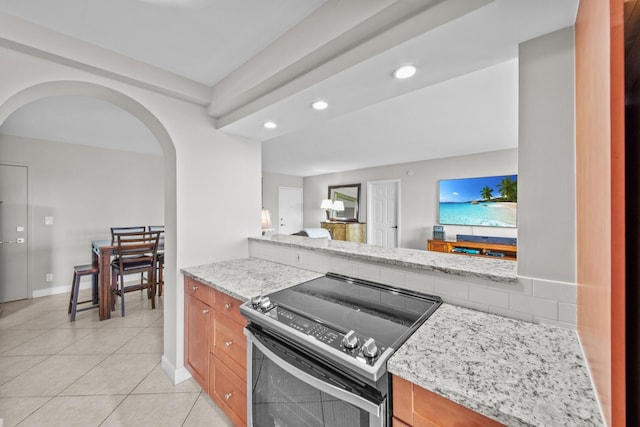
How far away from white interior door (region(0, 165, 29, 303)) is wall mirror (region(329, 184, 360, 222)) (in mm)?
5662

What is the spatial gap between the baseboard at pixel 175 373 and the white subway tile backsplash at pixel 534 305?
2.23m

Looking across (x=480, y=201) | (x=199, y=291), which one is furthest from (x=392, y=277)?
(x=480, y=201)

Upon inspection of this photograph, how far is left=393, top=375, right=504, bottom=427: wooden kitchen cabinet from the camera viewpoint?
67cm

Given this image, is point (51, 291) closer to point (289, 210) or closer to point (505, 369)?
point (289, 210)

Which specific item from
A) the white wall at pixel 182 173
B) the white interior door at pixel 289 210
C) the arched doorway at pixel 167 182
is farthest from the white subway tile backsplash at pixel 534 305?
the white interior door at pixel 289 210

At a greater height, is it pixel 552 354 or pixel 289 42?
pixel 289 42

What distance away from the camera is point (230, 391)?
1.47 metres

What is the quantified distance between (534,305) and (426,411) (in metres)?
0.66

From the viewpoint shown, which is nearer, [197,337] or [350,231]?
[197,337]

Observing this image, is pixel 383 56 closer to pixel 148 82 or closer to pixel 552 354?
pixel 552 354

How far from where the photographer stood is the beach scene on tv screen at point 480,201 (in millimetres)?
4223

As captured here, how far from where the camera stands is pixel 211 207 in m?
2.11

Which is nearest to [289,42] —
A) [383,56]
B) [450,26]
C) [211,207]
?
[383,56]

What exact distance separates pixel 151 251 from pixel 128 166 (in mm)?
2088
